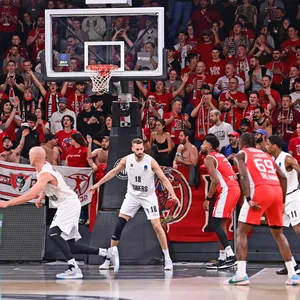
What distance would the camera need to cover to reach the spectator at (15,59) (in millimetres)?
22062

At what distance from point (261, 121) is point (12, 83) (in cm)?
642

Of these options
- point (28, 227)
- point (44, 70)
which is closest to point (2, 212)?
point (28, 227)

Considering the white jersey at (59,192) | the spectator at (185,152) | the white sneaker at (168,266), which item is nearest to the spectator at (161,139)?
the spectator at (185,152)

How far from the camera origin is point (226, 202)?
1589cm

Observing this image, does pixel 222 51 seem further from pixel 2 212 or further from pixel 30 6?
pixel 2 212

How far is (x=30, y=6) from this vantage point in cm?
2388

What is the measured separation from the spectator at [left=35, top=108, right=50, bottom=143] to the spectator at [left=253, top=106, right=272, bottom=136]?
15.0 ft

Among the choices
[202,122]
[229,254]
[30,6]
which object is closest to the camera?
[229,254]

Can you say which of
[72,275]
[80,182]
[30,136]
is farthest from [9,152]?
[72,275]

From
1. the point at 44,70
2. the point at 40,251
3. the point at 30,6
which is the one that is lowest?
the point at 40,251

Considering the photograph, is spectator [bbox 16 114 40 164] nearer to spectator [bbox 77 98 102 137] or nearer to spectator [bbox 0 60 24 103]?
spectator [bbox 77 98 102 137]

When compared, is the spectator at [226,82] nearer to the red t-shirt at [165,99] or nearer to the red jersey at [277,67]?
the red jersey at [277,67]

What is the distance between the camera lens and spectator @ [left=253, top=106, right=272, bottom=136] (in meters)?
18.4

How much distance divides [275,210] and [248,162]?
0.76 m
